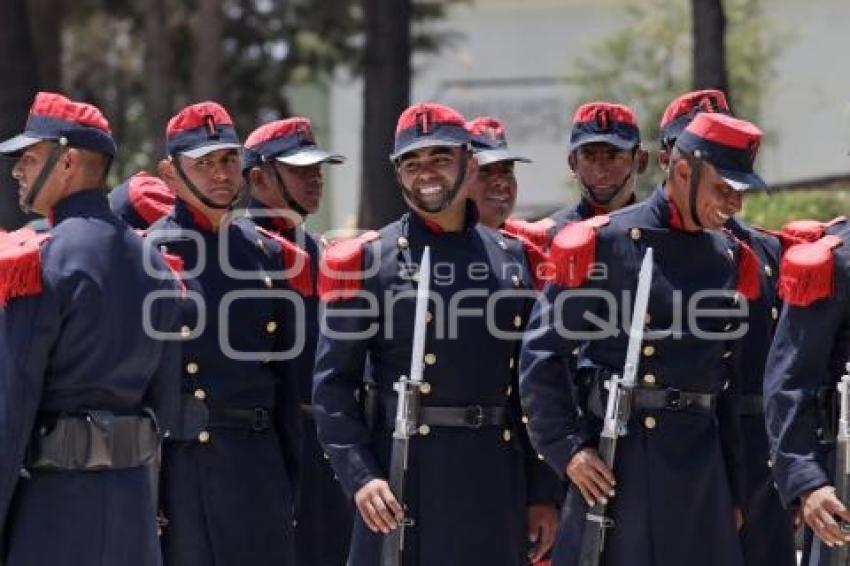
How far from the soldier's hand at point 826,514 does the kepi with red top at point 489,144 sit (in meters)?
2.69

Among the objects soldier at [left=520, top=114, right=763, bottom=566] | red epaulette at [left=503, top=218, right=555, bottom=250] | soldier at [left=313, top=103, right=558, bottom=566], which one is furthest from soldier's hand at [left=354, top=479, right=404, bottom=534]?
red epaulette at [left=503, top=218, right=555, bottom=250]

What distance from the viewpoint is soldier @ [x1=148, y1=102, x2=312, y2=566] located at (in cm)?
798

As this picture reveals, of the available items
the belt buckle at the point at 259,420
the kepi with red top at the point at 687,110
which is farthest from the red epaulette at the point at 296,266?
the kepi with red top at the point at 687,110

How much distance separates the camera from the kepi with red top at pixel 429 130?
7.41 m

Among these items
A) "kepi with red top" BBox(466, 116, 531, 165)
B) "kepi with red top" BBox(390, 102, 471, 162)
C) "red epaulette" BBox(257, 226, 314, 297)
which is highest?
"kepi with red top" BBox(390, 102, 471, 162)

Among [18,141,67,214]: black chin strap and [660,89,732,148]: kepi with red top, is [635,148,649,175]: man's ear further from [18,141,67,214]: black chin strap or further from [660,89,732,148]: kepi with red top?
[18,141,67,214]: black chin strap

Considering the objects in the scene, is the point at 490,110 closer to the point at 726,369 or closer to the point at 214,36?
the point at 214,36

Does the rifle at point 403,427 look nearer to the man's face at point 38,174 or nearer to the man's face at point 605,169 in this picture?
the man's face at point 38,174

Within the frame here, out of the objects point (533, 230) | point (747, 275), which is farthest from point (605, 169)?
point (747, 275)

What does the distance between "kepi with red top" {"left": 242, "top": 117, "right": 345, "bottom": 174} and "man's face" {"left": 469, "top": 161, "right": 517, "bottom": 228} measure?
2.32 feet

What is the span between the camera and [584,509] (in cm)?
711

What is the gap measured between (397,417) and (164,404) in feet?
2.50

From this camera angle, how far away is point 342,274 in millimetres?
7383

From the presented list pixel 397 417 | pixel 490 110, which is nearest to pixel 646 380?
pixel 397 417
